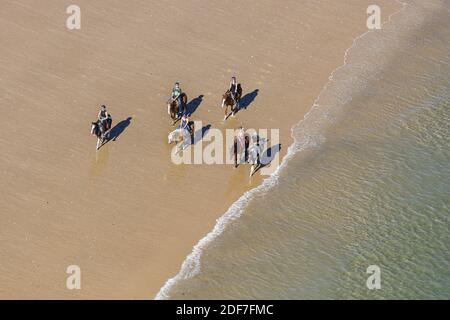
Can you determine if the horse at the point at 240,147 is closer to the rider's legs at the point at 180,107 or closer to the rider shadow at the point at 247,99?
the rider's legs at the point at 180,107

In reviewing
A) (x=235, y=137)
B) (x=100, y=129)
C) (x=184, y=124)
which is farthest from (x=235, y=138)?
(x=100, y=129)

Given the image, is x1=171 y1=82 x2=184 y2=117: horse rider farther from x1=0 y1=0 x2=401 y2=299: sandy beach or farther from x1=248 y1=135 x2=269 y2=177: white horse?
x1=248 y1=135 x2=269 y2=177: white horse

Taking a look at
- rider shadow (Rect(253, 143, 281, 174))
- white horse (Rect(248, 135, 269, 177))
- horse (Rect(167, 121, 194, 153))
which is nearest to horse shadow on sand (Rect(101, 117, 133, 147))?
horse (Rect(167, 121, 194, 153))

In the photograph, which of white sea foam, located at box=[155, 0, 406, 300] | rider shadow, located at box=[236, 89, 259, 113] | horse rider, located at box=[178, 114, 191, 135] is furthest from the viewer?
rider shadow, located at box=[236, 89, 259, 113]

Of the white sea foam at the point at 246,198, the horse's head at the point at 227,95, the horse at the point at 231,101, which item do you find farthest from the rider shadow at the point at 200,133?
the white sea foam at the point at 246,198

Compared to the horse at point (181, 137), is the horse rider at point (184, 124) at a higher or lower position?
higher
